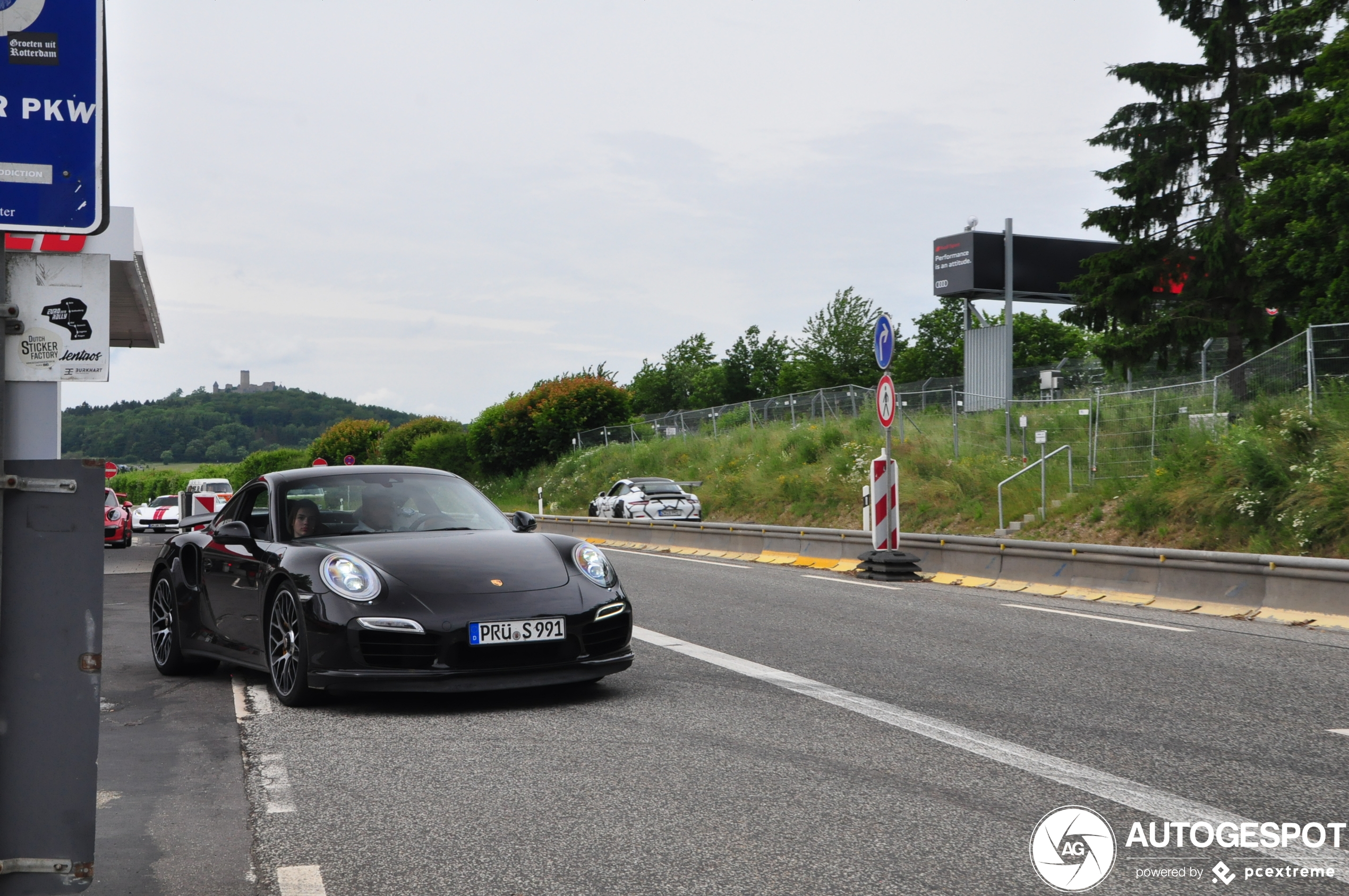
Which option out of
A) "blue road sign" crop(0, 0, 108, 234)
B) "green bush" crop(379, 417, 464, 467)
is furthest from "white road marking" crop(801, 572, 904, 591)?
"green bush" crop(379, 417, 464, 467)

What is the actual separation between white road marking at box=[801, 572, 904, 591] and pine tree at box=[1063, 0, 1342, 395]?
15.7 meters

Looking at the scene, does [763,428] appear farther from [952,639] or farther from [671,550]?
[952,639]

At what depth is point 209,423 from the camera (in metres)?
89.8

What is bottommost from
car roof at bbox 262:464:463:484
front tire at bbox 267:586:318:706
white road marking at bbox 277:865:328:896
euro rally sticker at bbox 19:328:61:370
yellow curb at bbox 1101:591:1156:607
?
yellow curb at bbox 1101:591:1156:607

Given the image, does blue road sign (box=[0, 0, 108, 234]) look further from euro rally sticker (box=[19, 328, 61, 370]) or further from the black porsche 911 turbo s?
the black porsche 911 turbo s

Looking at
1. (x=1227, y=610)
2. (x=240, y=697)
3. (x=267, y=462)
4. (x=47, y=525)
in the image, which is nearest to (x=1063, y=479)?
(x=1227, y=610)

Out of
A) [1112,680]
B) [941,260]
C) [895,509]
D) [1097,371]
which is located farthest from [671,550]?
[941,260]

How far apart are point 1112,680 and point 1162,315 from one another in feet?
76.9

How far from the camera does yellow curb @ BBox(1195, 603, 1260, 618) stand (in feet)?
35.6

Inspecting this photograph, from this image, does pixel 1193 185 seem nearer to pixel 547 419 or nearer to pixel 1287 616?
pixel 1287 616

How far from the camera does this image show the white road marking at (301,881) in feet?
12.0

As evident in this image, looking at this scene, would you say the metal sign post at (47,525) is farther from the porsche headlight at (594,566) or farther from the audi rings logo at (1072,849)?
the porsche headlight at (594,566)

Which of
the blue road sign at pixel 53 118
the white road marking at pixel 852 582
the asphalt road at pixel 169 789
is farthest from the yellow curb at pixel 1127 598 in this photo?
the blue road sign at pixel 53 118

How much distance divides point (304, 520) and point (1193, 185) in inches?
1067
